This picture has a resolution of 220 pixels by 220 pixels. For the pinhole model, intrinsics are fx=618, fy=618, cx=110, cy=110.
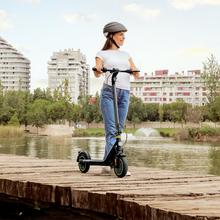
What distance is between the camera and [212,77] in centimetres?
5972

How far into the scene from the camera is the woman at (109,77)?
6457 millimetres

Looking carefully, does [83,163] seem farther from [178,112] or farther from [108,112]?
[178,112]

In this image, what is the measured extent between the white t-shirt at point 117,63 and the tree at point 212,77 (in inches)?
2100

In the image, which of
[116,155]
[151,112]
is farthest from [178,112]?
[116,155]

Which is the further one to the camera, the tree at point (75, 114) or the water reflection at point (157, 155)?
the tree at point (75, 114)

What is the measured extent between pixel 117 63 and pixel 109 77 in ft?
0.55

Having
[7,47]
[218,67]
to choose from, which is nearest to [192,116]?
[218,67]

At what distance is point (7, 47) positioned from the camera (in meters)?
185

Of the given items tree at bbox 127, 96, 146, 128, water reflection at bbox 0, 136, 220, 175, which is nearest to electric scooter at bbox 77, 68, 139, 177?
water reflection at bbox 0, 136, 220, 175

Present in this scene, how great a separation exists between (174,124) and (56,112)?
2598 cm

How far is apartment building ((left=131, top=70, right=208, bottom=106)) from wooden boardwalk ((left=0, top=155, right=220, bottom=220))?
557ft

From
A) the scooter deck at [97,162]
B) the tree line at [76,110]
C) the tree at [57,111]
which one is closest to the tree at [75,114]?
the tree line at [76,110]

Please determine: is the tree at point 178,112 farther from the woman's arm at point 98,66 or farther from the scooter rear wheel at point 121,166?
the scooter rear wheel at point 121,166

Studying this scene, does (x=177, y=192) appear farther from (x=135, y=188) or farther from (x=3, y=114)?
(x=3, y=114)
